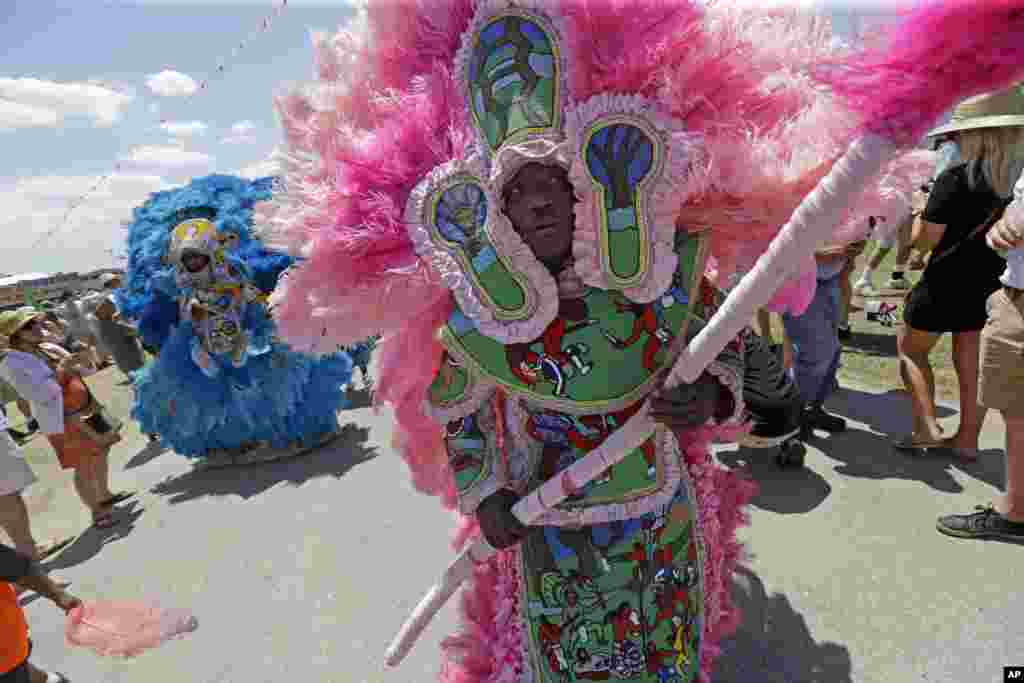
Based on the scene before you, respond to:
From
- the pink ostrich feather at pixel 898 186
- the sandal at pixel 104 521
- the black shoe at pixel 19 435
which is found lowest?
the black shoe at pixel 19 435

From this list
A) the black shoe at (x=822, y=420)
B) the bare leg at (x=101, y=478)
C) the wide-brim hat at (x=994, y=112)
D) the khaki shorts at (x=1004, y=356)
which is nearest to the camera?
the khaki shorts at (x=1004, y=356)

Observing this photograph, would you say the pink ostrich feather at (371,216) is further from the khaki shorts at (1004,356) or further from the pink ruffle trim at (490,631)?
the khaki shorts at (1004,356)

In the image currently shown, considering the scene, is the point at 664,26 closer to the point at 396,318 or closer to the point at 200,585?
the point at 396,318

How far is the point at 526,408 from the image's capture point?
144 cm

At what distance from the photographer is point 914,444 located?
3.01 metres

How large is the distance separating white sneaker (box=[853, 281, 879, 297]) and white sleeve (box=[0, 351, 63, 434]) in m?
7.99

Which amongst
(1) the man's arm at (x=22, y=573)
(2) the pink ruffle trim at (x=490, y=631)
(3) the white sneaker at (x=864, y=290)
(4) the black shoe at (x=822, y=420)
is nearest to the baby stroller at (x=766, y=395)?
(2) the pink ruffle trim at (x=490, y=631)

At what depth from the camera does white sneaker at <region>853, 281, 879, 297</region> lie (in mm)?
7098

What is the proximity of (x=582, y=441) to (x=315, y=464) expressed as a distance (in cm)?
337

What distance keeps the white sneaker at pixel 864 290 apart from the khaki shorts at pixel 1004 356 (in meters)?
5.38

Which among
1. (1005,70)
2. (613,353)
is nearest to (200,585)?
(613,353)

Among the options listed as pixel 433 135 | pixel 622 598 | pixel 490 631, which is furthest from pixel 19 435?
pixel 622 598

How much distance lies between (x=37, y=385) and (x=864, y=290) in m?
8.13

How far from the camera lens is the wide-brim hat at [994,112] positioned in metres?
2.36
